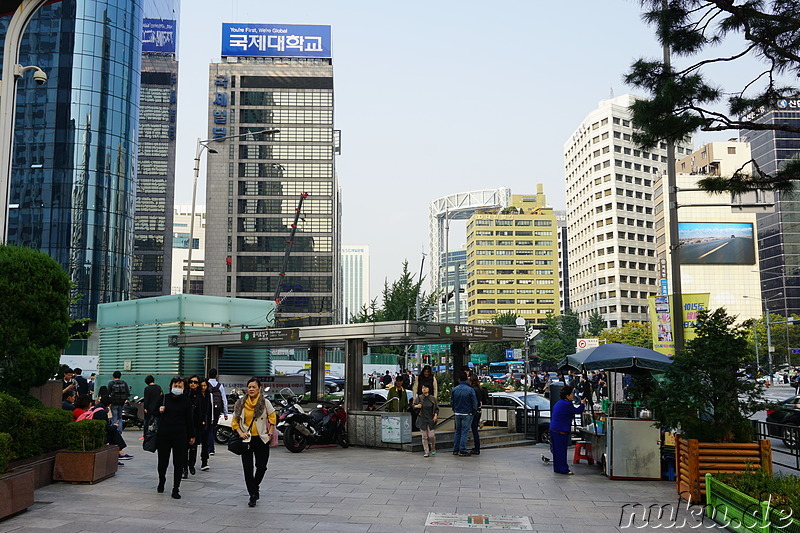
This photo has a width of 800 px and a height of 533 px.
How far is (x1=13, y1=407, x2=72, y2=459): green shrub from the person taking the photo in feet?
34.7

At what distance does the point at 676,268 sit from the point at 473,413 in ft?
17.5

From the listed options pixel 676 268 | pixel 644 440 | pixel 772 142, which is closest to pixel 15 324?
pixel 644 440

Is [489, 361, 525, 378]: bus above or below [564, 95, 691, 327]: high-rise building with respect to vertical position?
below

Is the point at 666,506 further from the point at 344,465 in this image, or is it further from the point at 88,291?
the point at 88,291

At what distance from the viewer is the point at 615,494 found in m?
11.2

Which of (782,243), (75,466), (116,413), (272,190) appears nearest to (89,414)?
(75,466)

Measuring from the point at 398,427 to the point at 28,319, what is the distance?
29.1 ft

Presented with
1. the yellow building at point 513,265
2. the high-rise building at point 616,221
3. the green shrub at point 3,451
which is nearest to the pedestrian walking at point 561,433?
the green shrub at point 3,451

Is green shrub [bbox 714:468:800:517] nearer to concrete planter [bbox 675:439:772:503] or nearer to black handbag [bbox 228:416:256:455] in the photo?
concrete planter [bbox 675:439:772:503]

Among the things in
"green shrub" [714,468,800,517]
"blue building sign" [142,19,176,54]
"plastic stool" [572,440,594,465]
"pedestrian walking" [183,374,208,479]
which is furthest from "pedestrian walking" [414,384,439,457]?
"blue building sign" [142,19,176,54]

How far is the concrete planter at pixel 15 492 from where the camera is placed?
8547mm

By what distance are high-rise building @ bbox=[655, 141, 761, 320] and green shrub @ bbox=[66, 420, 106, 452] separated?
302 feet

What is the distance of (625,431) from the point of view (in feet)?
42.4

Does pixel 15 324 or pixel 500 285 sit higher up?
pixel 500 285
